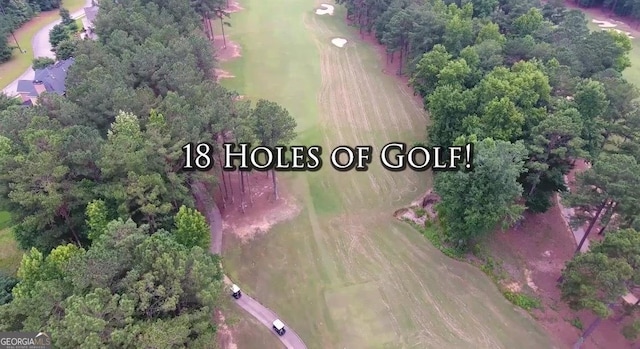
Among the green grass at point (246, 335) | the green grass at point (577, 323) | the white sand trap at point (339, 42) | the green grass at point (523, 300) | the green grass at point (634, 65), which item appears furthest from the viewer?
the white sand trap at point (339, 42)

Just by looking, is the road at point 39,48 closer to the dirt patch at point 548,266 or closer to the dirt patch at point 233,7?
the dirt patch at point 233,7

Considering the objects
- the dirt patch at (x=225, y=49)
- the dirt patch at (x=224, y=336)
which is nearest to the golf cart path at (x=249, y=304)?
the dirt patch at (x=224, y=336)

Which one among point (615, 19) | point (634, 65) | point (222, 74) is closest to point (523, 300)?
point (222, 74)

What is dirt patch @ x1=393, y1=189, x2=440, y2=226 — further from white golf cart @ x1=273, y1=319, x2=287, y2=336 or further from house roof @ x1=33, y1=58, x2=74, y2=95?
house roof @ x1=33, y1=58, x2=74, y2=95

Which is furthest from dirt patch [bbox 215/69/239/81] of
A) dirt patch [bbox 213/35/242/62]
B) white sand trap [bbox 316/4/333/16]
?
white sand trap [bbox 316/4/333/16]

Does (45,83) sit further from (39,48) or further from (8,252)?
(39,48)

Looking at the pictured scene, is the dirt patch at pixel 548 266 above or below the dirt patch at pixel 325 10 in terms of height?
below

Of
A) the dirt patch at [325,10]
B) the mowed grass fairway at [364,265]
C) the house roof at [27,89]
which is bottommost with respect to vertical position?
the mowed grass fairway at [364,265]
